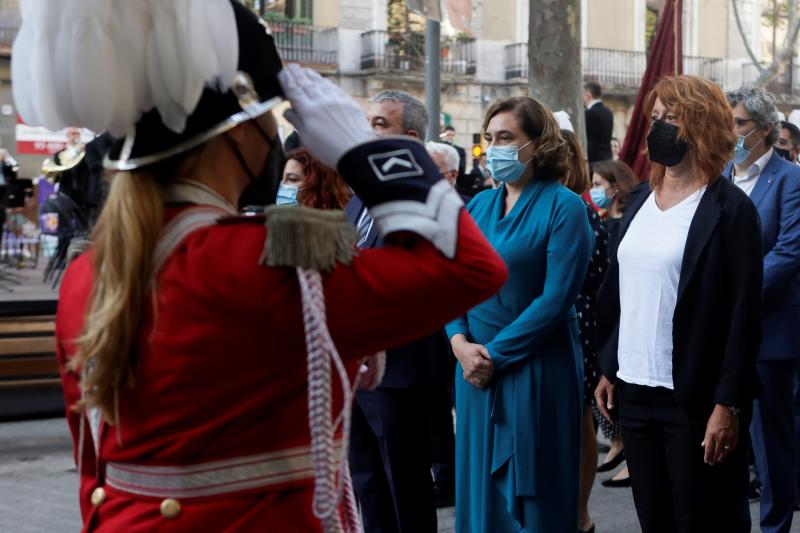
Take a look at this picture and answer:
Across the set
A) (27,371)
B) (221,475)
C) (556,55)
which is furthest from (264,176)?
(556,55)

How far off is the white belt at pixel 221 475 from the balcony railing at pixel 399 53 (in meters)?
32.2

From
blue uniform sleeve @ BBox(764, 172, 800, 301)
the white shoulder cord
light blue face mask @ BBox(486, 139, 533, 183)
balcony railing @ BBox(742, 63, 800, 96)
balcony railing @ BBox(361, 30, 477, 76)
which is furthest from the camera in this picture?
balcony railing @ BBox(742, 63, 800, 96)

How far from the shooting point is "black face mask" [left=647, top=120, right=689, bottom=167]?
→ 4.37 metres

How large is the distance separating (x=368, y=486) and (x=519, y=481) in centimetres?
79

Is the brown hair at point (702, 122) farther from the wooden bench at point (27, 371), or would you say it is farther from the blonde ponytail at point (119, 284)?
the wooden bench at point (27, 371)

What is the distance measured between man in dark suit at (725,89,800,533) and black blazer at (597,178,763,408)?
151 cm

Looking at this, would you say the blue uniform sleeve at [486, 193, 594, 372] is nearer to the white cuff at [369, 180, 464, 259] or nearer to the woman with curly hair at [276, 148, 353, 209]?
the woman with curly hair at [276, 148, 353, 209]

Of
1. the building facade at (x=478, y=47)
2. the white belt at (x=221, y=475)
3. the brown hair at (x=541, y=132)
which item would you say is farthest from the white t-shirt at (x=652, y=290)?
the building facade at (x=478, y=47)

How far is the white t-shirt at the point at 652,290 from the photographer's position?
427 cm

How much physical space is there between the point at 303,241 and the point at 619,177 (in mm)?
6183

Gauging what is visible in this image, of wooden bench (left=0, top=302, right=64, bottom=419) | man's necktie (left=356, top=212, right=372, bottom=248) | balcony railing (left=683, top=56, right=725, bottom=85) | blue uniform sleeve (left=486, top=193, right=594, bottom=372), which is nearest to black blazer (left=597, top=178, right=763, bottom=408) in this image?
blue uniform sleeve (left=486, top=193, right=594, bottom=372)

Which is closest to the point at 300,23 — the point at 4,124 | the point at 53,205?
the point at 4,124

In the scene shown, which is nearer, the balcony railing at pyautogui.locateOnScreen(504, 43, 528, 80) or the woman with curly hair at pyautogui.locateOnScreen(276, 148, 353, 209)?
the woman with curly hair at pyautogui.locateOnScreen(276, 148, 353, 209)

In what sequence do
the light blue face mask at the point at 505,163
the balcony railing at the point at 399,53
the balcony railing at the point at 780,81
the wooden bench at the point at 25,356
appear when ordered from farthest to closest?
the balcony railing at the point at 780,81
the balcony railing at the point at 399,53
the wooden bench at the point at 25,356
the light blue face mask at the point at 505,163
